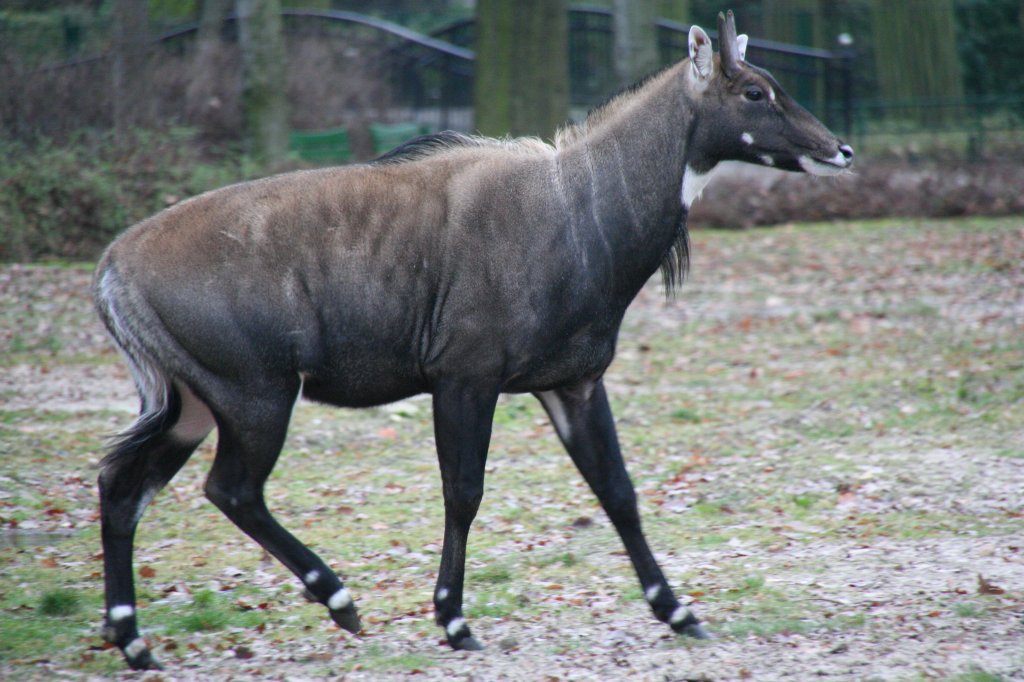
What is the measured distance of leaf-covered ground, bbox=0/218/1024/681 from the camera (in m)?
5.19

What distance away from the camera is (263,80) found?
16.9 metres

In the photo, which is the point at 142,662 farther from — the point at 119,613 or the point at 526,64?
the point at 526,64

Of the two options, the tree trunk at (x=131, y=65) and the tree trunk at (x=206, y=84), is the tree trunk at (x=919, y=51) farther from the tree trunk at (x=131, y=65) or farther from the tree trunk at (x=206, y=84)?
the tree trunk at (x=131, y=65)

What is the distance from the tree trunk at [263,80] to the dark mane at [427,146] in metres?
11.6

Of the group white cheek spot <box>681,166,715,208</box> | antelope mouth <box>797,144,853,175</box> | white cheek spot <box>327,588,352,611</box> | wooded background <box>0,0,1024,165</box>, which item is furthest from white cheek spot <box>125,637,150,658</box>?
wooded background <box>0,0,1024,165</box>

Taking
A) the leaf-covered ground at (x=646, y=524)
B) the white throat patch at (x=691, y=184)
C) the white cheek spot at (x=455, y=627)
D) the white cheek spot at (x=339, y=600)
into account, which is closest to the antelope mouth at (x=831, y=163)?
the white throat patch at (x=691, y=184)

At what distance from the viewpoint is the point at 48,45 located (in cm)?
1716

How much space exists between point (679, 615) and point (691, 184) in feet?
5.91

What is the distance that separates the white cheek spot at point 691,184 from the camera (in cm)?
544

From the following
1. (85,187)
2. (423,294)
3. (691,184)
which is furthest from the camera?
(85,187)

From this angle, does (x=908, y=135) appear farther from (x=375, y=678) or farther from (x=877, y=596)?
(x=375, y=678)

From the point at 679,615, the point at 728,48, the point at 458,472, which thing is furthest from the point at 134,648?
the point at 728,48

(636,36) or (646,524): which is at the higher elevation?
(636,36)

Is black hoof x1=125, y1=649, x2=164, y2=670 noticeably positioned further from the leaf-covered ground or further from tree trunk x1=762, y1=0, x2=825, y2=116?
tree trunk x1=762, y1=0, x2=825, y2=116
